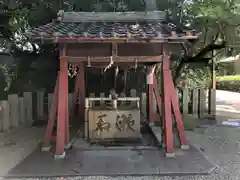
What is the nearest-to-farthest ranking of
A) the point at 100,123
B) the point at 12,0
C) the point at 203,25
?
the point at 100,123 → the point at 203,25 → the point at 12,0

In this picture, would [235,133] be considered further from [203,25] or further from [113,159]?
[113,159]

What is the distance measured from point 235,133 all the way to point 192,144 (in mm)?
2021

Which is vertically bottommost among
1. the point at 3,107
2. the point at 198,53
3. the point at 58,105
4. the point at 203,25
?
the point at 3,107

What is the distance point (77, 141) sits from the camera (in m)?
6.67

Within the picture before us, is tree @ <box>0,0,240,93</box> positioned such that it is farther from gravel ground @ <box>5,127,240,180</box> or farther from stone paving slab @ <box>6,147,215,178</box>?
stone paving slab @ <box>6,147,215,178</box>

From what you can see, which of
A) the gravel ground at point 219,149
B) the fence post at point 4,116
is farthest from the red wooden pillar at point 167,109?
the fence post at point 4,116

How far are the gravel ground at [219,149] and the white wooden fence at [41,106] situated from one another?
→ 2.08 metres

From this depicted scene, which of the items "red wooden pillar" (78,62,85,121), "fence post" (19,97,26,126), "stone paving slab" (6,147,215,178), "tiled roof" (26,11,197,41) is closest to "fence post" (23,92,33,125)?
"fence post" (19,97,26,126)

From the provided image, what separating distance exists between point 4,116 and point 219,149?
5.86 m

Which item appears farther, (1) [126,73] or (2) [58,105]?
(1) [126,73]

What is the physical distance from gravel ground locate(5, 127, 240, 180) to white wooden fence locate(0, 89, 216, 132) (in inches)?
81.9

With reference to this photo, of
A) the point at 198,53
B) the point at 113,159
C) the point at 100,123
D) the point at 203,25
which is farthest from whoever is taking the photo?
the point at 198,53

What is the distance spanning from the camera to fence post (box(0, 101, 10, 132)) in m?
8.16

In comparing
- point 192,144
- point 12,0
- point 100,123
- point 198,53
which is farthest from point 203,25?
point 12,0
